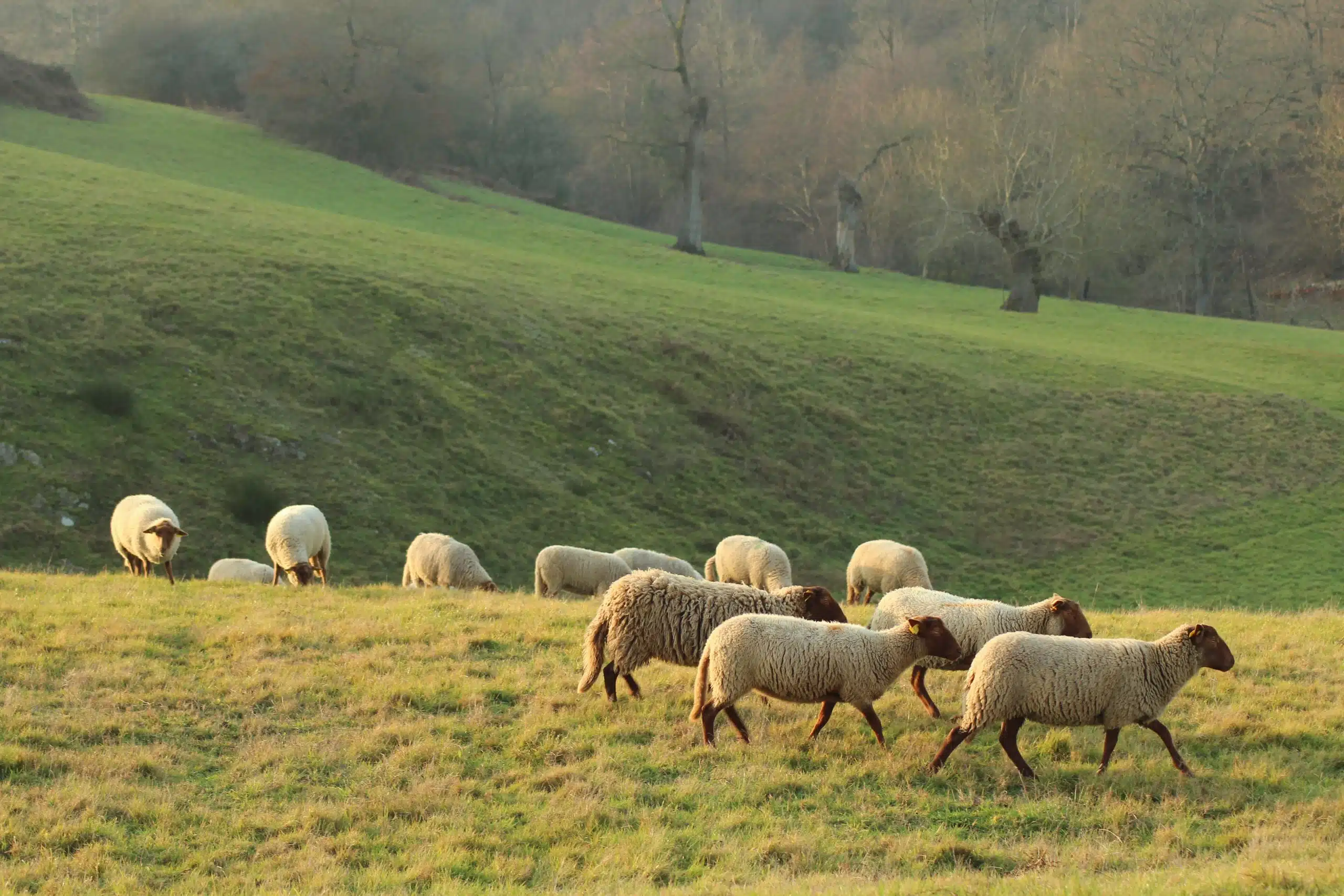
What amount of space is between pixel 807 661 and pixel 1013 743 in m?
1.69

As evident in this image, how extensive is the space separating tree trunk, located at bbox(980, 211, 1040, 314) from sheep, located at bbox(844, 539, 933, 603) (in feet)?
118

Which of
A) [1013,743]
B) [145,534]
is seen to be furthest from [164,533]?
[1013,743]

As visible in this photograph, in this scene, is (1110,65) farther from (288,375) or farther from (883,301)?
(288,375)

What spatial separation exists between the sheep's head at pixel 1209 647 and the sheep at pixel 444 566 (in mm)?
10222

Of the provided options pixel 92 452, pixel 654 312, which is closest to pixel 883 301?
pixel 654 312

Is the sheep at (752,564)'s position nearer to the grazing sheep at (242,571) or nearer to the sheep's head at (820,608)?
the sheep's head at (820,608)

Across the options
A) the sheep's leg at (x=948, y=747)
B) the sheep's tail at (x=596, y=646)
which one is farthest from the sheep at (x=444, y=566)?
the sheep's leg at (x=948, y=747)

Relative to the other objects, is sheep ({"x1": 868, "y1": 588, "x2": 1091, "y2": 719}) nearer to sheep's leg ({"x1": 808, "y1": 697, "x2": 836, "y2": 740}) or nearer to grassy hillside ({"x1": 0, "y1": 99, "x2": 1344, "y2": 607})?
sheep's leg ({"x1": 808, "y1": 697, "x2": 836, "y2": 740})

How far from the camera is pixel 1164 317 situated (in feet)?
178

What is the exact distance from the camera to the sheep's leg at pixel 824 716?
998 centimetres

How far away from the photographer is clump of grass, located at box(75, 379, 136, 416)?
23406mm

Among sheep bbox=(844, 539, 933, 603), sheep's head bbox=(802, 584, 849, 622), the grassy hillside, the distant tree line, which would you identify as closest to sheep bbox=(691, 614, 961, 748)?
sheep's head bbox=(802, 584, 849, 622)

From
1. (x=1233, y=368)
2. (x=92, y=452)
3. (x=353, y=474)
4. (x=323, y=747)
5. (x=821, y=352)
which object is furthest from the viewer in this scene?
(x=1233, y=368)

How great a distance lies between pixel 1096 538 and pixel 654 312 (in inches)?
596
